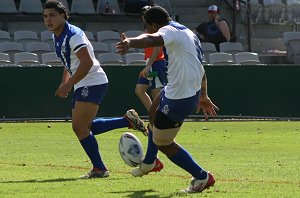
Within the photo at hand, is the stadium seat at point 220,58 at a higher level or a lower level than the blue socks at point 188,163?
lower

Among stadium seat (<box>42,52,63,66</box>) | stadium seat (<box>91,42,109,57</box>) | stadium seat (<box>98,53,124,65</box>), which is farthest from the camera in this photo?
stadium seat (<box>91,42,109,57</box>)

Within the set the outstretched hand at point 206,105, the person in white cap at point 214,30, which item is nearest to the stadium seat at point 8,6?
the person in white cap at point 214,30

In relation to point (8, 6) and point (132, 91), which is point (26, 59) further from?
point (8, 6)

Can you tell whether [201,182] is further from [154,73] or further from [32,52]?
[32,52]

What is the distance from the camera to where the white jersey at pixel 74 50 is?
454 inches

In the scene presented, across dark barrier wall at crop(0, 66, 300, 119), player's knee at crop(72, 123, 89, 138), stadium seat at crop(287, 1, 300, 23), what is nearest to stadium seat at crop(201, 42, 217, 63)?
dark barrier wall at crop(0, 66, 300, 119)

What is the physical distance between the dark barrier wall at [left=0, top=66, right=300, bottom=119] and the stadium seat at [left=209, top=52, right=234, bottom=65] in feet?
5.41

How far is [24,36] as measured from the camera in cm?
2891

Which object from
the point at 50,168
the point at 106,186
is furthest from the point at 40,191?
the point at 50,168

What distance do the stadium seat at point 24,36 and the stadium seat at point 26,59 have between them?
8.90 feet

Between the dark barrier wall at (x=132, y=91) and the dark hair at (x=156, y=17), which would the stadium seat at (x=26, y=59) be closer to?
the dark barrier wall at (x=132, y=91)

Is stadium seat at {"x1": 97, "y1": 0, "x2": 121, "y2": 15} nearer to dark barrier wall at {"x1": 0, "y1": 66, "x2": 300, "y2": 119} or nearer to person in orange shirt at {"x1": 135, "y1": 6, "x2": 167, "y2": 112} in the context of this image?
dark barrier wall at {"x1": 0, "y1": 66, "x2": 300, "y2": 119}

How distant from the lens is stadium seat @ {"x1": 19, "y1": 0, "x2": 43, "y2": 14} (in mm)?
31047

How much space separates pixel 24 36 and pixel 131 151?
17.5 meters
